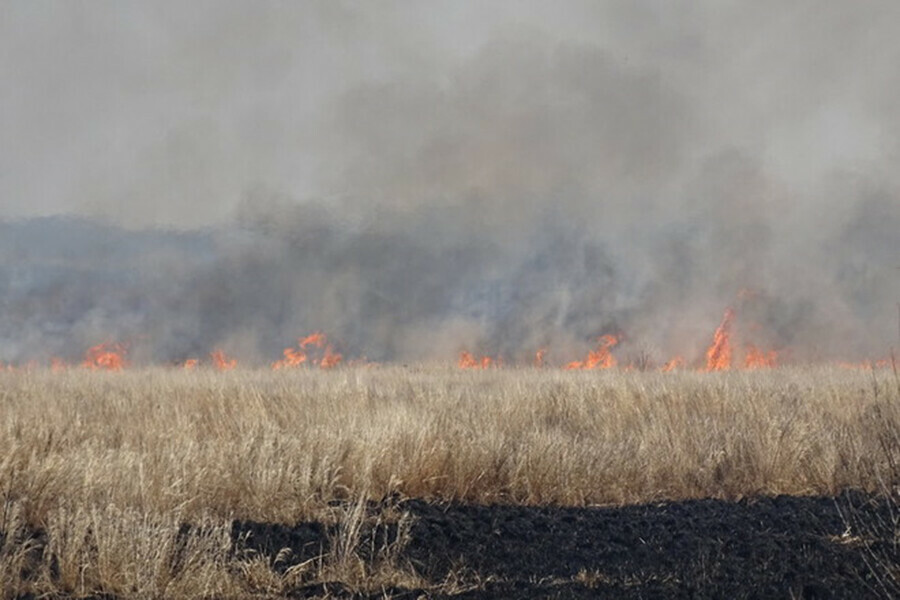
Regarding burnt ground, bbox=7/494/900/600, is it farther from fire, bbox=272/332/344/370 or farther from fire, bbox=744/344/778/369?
fire, bbox=744/344/778/369

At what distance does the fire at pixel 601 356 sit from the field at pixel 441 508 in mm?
21952

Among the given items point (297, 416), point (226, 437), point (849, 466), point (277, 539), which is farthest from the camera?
point (297, 416)

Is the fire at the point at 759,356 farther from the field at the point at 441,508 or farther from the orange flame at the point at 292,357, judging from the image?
the field at the point at 441,508

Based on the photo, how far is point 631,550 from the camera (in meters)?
6.86

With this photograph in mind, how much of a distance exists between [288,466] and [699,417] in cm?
651

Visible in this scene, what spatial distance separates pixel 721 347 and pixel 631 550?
28508 mm

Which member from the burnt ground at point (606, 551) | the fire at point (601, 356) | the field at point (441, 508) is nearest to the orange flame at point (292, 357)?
the fire at point (601, 356)

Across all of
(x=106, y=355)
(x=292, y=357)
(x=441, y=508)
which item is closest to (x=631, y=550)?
(x=441, y=508)

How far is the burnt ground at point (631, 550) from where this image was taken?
6180mm

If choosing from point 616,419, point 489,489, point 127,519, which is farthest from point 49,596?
point 616,419

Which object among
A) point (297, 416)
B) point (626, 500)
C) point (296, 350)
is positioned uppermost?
point (296, 350)

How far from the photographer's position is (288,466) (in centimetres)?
768

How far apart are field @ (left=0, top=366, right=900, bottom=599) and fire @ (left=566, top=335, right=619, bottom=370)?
2195 centimetres

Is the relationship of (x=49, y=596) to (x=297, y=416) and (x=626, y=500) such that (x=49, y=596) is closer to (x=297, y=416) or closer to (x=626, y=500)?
(x=626, y=500)
